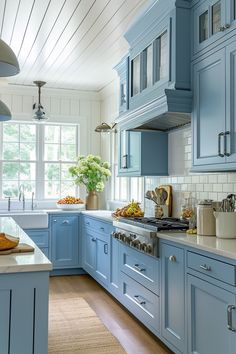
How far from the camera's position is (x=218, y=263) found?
221 cm

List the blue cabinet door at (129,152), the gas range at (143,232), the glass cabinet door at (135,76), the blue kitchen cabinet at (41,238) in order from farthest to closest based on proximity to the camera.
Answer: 1. the blue kitchen cabinet at (41,238)
2. the blue cabinet door at (129,152)
3. the glass cabinet door at (135,76)
4. the gas range at (143,232)

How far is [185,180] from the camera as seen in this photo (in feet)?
12.5

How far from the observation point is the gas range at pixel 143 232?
303cm

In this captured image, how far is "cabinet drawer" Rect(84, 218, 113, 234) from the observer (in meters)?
4.36

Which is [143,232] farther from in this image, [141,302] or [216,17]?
[216,17]

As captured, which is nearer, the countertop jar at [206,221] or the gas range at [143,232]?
the countertop jar at [206,221]

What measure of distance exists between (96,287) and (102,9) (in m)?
3.13

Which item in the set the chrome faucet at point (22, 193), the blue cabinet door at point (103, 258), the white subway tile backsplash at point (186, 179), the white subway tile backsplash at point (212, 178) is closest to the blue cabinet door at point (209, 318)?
the white subway tile backsplash at point (186, 179)

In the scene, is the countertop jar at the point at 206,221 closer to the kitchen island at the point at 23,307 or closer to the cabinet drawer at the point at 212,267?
the cabinet drawer at the point at 212,267

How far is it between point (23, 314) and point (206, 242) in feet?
3.92

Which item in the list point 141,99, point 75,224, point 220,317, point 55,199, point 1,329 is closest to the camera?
point 1,329

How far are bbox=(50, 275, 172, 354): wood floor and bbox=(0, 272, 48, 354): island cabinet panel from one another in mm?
1427

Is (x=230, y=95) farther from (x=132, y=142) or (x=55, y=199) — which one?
(x=55, y=199)

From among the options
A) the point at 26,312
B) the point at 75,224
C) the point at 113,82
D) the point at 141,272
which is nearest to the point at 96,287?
the point at 75,224
